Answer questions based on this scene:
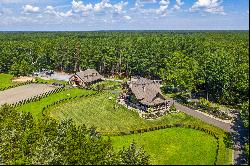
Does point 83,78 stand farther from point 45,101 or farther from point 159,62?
point 159,62

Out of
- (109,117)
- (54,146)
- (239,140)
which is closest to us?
(54,146)

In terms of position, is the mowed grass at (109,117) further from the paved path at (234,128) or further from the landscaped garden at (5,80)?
the landscaped garden at (5,80)

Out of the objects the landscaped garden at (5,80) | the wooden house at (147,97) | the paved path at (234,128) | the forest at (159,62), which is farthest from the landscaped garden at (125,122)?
the landscaped garden at (5,80)

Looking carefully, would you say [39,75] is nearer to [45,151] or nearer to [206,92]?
[206,92]

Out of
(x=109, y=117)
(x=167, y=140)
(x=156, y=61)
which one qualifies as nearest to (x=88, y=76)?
(x=156, y=61)

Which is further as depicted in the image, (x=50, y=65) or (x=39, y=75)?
(x=50, y=65)

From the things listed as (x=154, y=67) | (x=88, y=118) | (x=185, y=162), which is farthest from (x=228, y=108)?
(x=185, y=162)
